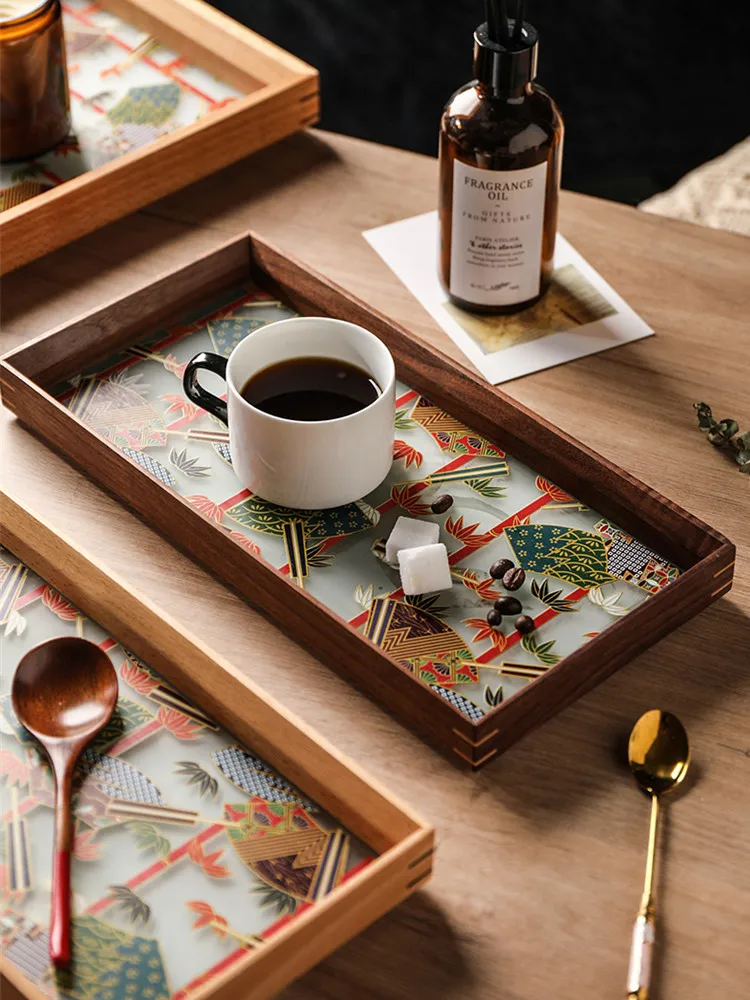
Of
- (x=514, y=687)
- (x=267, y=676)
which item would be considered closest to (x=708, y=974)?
(x=514, y=687)

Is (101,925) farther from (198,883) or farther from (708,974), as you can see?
(708,974)

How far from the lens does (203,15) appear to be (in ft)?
5.03

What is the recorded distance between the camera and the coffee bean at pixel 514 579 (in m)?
0.94

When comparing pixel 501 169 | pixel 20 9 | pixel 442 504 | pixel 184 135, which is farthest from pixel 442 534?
pixel 20 9

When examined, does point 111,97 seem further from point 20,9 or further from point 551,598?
point 551,598

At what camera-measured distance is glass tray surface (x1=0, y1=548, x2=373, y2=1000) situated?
741mm

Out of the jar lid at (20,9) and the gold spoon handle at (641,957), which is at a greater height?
the jar lid at (20,9)

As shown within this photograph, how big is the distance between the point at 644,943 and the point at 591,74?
2165 mm

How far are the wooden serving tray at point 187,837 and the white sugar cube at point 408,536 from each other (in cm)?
19

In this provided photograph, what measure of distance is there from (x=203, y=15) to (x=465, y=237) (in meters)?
0.59

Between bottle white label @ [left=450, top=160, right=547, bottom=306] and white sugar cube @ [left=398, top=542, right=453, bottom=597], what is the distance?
371 mm

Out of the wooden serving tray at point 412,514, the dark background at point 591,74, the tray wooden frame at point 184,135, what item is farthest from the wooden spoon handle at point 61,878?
the dark background at point 591,74

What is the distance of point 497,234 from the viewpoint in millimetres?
1166

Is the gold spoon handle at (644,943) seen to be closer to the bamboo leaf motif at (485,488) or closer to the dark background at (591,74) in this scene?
the bamboo leaf motif at (485,488)
